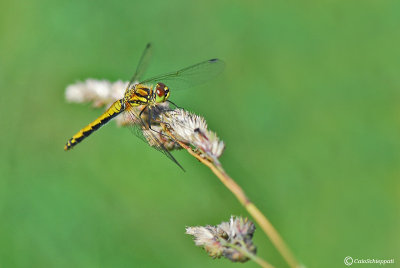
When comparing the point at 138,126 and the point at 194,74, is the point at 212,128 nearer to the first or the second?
the point at 194,74

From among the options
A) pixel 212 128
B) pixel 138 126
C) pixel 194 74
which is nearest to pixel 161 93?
pixel 138 126

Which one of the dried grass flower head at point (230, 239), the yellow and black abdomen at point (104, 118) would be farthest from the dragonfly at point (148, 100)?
the dried grass flower head at point (230, 239)

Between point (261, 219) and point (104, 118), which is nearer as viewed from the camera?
point (261, 219)

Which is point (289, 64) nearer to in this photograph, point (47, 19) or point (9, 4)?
point (47, 19)

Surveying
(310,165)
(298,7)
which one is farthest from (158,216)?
(298,7)

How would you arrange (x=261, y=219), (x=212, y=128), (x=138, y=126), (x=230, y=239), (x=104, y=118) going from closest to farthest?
(x=261, y=219) < (x=230, y=239) < (x=138, y=126) < (x=104, y=118) < (x=212, y=128)

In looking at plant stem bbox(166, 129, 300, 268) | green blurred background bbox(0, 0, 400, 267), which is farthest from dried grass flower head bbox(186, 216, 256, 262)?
green blurred background bbox(0, 0, 400, 267)

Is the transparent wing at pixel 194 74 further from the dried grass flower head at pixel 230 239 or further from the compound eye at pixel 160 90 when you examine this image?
the dried grass flower head at pixel 230 239

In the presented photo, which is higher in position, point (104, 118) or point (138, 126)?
point (104, 118)
